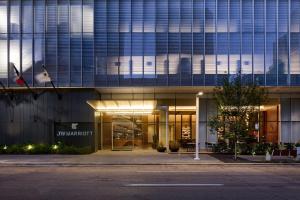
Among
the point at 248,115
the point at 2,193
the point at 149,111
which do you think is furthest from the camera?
the point at 149,111

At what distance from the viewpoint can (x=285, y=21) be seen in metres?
31.1

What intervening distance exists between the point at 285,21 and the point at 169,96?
489 inches

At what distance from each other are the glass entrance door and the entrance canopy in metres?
1.21

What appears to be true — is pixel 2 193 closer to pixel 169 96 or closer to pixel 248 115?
pixel 248 115

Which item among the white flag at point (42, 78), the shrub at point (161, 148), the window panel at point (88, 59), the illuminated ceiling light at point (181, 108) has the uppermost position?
the window panel at point (88, 59)

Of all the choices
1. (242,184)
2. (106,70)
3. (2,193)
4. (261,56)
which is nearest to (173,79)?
(106,70)

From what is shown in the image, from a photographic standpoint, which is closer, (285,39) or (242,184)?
(242,184)

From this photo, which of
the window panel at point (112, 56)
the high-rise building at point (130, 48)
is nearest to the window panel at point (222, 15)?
the high-rise building at point (130, 48)

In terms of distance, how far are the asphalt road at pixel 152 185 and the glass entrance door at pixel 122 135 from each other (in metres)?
14.8

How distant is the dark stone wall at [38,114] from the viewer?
31.2 meters

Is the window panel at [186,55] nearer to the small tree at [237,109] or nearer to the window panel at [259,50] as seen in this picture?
the window panel at [259,50]

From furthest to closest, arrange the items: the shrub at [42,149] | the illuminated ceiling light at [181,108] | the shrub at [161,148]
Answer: the illuminated ceiling light at [181,108] < the shrub at [161,148] < the shrub at [42,149]

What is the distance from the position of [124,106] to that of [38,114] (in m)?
7.70

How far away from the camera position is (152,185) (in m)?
14.0
